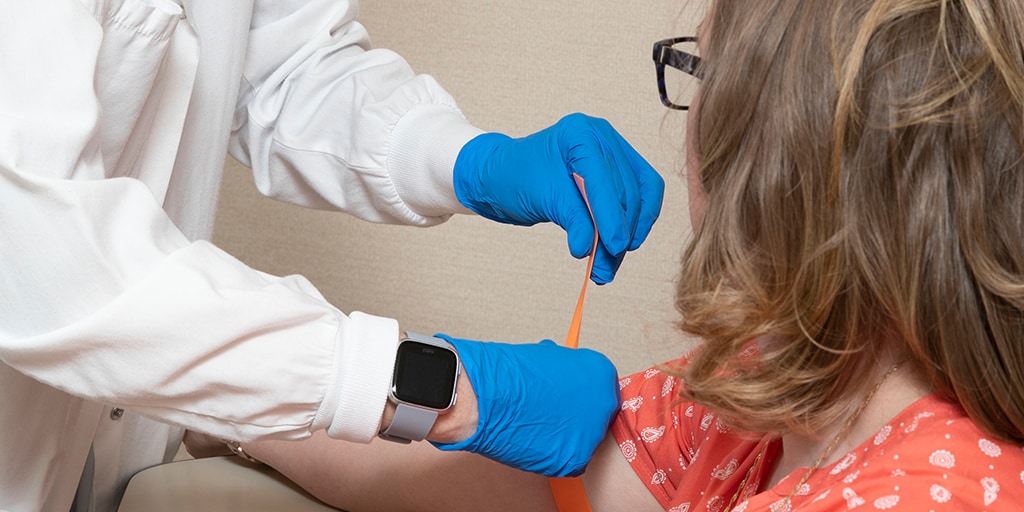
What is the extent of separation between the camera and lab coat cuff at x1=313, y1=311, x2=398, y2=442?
868 mm

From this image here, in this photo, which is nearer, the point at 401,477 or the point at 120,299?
the point at 120,299

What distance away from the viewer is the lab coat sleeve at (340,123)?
4.02 feet

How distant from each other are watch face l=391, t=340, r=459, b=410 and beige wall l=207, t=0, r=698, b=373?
105cm

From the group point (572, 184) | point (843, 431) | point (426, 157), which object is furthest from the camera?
point (426, 157)

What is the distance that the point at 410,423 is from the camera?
90cm

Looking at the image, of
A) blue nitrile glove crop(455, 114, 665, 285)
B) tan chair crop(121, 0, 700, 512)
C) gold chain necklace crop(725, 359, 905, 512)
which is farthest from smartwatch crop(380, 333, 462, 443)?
tan chair crop(121, 0, 700, 512)

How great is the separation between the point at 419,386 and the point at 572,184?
1.11 feet

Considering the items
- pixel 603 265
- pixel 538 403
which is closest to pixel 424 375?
pixel 538 403

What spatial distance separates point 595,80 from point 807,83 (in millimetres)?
1271

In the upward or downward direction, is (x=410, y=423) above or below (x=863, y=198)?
below

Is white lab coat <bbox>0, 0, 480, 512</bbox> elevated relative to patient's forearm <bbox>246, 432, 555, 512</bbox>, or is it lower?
elevated

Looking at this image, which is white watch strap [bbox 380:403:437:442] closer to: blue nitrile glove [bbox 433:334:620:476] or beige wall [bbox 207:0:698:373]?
blue nitrile glove [bbox 433:334:620:476]

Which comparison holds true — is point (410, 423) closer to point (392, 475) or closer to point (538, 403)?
point (538, 403)

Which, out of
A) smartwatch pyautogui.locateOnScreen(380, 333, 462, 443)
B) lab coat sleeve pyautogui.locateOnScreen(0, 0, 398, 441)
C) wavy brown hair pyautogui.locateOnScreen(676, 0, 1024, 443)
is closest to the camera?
wavy brown hair pyautogui.locateOnScreen(676, 0, 1024, 443)
